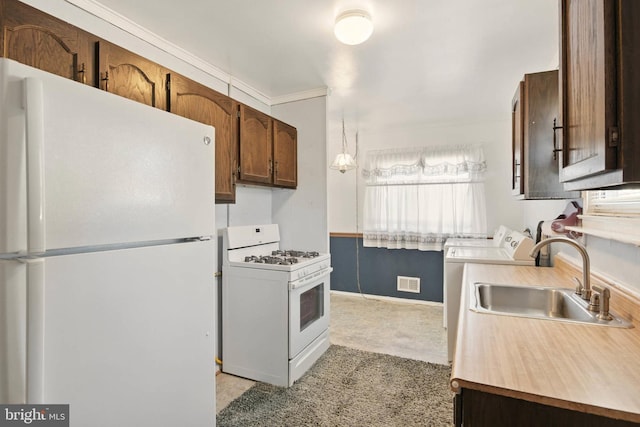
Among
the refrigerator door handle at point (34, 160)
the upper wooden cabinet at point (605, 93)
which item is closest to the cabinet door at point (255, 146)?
the refrigerator door handle at point (34, 160)

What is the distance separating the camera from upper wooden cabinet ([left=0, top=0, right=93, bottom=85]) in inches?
44.6

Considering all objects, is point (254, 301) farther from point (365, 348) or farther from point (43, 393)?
point (43, 393)

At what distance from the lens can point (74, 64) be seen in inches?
53.0

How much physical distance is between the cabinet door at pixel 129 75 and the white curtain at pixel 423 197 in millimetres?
3151

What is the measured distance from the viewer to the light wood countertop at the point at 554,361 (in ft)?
2.36

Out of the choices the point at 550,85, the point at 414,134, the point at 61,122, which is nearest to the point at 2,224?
the point at 61,122

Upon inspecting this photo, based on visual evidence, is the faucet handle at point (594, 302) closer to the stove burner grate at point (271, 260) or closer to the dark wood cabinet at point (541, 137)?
the dark wood cabinet at point (541, 137)

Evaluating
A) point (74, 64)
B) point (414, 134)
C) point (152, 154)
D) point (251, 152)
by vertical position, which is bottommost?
point (152, 154)

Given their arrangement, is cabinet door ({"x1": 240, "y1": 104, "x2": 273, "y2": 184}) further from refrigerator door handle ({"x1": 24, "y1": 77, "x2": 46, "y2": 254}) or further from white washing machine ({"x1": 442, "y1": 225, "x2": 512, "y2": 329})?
white washing machine ({"x1": 442, "y1": 225, "x2": 512, "y2": 329})

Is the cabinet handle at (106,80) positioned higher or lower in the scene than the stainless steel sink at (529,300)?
higher

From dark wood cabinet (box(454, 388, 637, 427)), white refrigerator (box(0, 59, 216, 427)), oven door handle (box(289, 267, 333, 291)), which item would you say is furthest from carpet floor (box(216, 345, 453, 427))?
dark wood cabinet (box(454, 388, 637, 427))

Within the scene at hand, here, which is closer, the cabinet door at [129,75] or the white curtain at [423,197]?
the cabinet door at [129,75]

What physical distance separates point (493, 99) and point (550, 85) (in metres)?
1.67

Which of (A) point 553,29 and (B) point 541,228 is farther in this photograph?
(B) point 541,228
